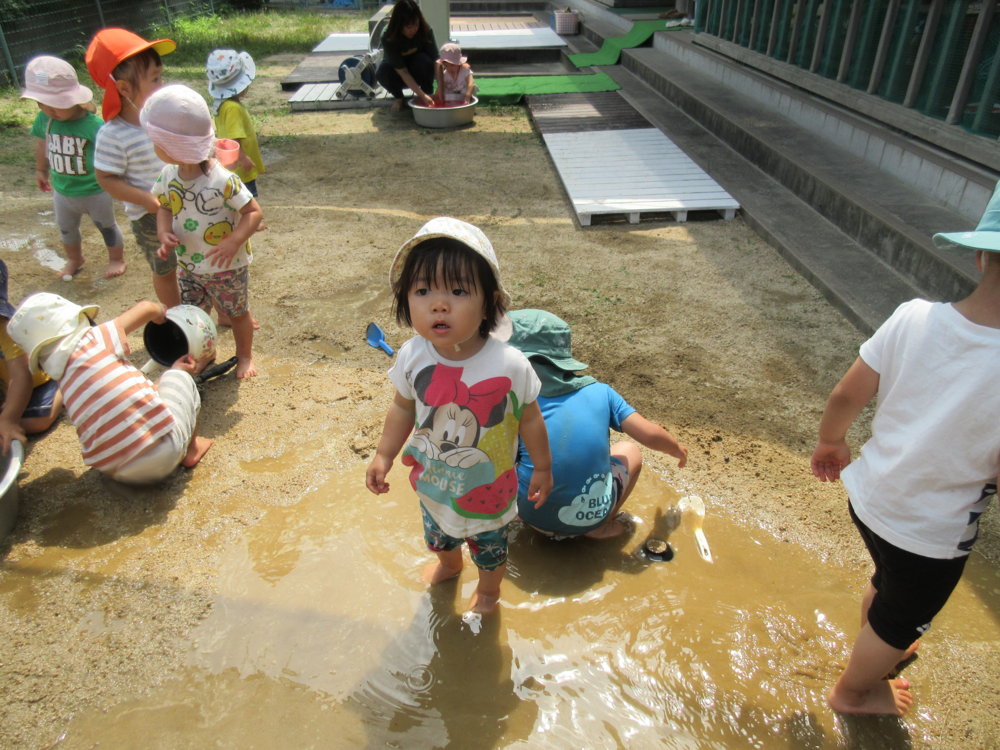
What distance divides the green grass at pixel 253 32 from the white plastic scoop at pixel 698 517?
11475 mm

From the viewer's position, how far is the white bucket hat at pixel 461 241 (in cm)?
154

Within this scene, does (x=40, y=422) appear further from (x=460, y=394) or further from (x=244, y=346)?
(x=460, y=394)

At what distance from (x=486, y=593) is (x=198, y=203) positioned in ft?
7.00

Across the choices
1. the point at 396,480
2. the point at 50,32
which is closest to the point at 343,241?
the point at 396,480

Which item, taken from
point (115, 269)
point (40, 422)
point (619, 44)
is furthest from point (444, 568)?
point (619, 44)

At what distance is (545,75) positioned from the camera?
943 centimetres

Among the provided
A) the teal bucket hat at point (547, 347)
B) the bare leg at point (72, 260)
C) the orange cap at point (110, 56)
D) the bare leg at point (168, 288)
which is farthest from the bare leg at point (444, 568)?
the bare leg at point (72, 260)

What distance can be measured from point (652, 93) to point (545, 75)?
194 centimetres

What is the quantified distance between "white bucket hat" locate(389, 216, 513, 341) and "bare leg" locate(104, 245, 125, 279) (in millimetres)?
3438

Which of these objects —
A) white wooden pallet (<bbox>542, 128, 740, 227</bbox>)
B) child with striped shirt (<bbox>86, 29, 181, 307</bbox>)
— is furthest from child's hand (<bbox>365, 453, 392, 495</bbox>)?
white wooden pallet (<bbox>542, 128, 740, 227</bbox>)

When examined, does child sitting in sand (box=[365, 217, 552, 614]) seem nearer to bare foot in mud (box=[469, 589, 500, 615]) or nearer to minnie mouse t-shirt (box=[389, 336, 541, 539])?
minnie mouse t-shirt (box=[389, 336, 541, 539])

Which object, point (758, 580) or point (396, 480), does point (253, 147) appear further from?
point (758, 580)

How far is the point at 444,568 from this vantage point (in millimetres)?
2170

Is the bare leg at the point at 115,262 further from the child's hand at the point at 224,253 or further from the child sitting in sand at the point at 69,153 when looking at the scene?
the child's hand at the point at 224,253
